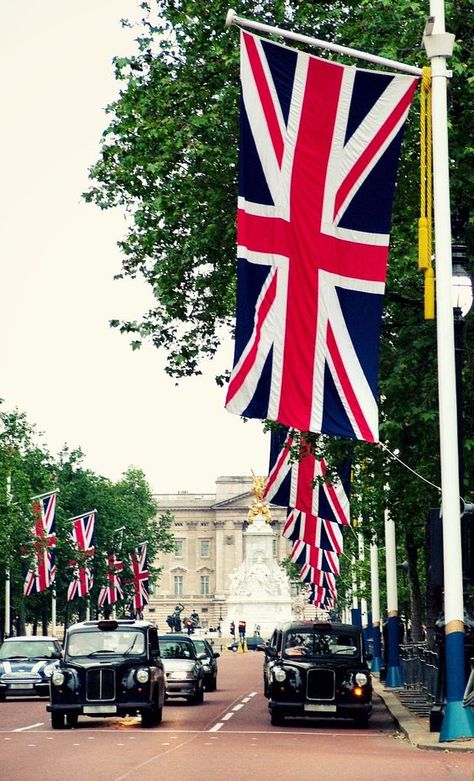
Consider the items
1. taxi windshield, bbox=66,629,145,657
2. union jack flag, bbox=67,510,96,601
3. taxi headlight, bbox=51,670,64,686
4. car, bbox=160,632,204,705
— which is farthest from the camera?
union jack flag, bbox=67,510,96,601

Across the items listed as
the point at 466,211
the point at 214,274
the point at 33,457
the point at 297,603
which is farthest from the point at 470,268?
the point at 297,603

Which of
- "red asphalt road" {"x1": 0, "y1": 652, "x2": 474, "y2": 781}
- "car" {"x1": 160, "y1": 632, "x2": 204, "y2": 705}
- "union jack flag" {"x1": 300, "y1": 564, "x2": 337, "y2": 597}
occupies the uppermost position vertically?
"union jack flag" {"x1": 300, "y1": 564, "x2": 337, "y2": 597}

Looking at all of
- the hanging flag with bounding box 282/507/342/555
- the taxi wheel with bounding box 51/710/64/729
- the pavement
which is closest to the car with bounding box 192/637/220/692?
the pavement

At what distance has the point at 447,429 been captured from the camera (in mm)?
19422

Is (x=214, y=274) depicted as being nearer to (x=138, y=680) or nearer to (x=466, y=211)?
(x=466, y=211)

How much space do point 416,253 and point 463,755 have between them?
1026 cm

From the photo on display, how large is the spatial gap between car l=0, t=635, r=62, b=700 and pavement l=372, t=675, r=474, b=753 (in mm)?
8878

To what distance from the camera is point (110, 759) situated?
1858 centimetres

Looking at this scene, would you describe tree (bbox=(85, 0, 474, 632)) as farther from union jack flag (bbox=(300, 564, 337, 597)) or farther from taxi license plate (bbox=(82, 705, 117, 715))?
union jack flag (bbox=(300, 564, 337, 597))

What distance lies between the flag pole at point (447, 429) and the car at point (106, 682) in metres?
7.61

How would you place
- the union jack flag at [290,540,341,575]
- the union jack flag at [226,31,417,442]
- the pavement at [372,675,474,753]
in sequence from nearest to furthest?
1. the union jack flag at [226,31,417,442]
2. the pavement at [372,675,474,753]
3. the union jack flag at [290,540,341,575]

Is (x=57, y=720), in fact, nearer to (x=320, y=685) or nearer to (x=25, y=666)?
(x=320, y=685)

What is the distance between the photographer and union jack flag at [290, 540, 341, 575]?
40.7m

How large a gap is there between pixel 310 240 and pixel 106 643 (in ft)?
40.6
